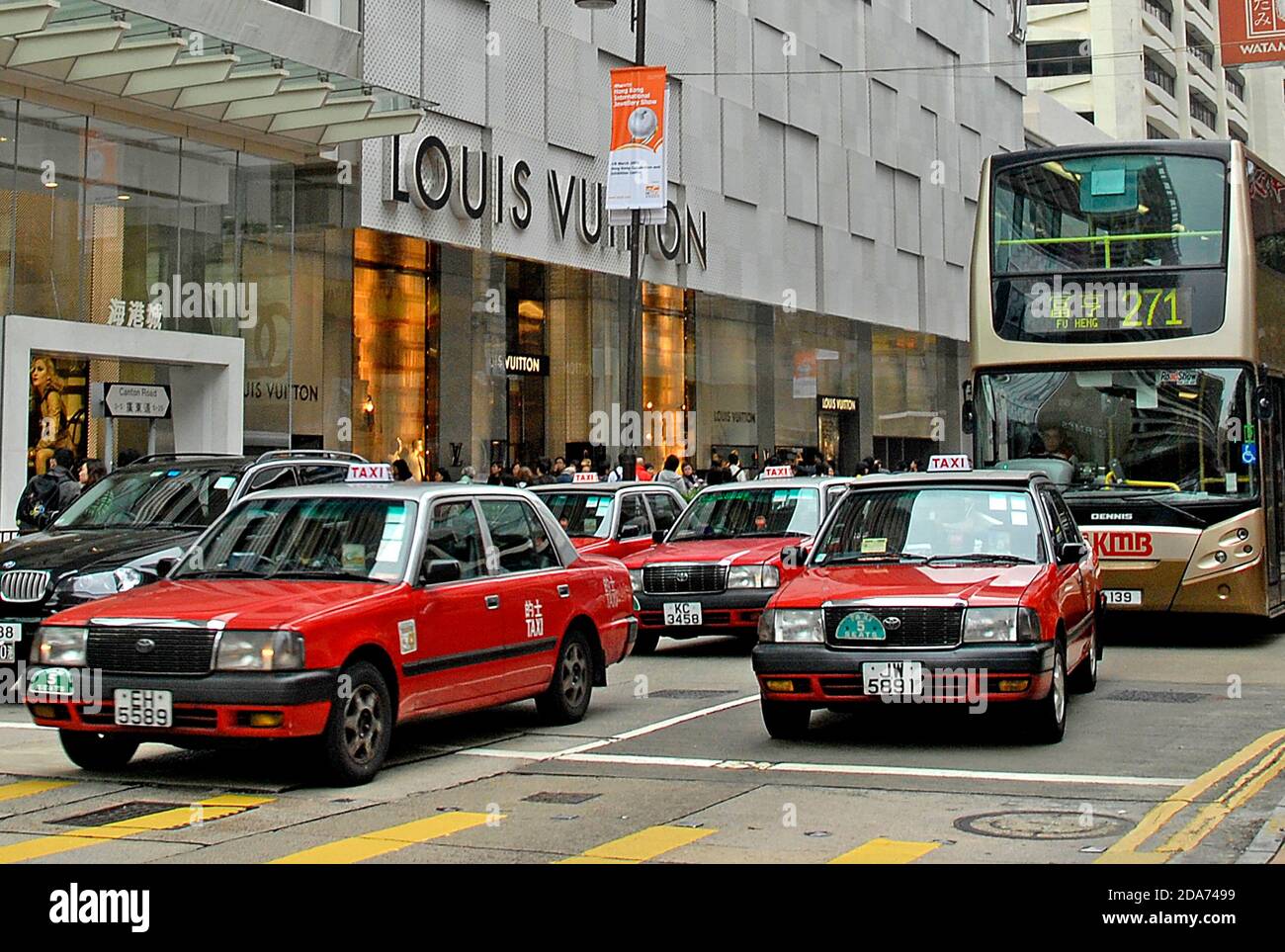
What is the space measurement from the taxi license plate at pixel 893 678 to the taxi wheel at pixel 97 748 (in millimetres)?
4195

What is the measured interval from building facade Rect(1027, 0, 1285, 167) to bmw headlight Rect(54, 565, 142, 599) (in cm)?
6998

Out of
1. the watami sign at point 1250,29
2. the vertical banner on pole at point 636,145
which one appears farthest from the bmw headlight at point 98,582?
the watami sign at point 1250,29

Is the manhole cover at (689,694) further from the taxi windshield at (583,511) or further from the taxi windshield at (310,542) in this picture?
the taxi windshield at (583,511)

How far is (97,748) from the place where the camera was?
9.43m

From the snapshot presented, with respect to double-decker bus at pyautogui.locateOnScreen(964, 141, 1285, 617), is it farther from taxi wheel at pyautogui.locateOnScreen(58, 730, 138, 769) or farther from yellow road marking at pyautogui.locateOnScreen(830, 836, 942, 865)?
taxi wheel at pyautogui.locateOnScreen(58, 730, 138, 769)

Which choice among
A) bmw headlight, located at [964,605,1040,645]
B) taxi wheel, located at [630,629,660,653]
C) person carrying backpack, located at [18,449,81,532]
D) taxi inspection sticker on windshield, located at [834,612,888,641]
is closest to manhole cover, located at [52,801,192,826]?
taxi inspection sticker on windshield, located at [834,612,888,641]

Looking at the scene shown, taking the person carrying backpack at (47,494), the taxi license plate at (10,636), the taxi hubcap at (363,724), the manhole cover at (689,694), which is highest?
the person carrying backpack at (47,494)

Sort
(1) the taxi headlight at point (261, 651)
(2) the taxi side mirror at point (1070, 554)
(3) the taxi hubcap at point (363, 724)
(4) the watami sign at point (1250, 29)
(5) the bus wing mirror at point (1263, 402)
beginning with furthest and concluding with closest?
1. (4) the watami sign at point (1250, 29)
2. (5) the bus wing mirror at point (1263, 402)
3. (2) the taxi side mirror at point (1070, 554)
4. (3) the taxi hubcap at point (363, 724)
5. (1) the taxi headlight at point (261, 651)

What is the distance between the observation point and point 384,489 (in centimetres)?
1022

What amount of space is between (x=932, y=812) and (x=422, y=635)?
3.07m

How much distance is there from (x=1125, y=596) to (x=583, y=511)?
5.79 metres

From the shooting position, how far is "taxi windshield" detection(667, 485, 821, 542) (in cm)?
1691

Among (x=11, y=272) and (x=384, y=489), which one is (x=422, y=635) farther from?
(x=11, y=272)

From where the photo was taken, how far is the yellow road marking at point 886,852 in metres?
7.05
